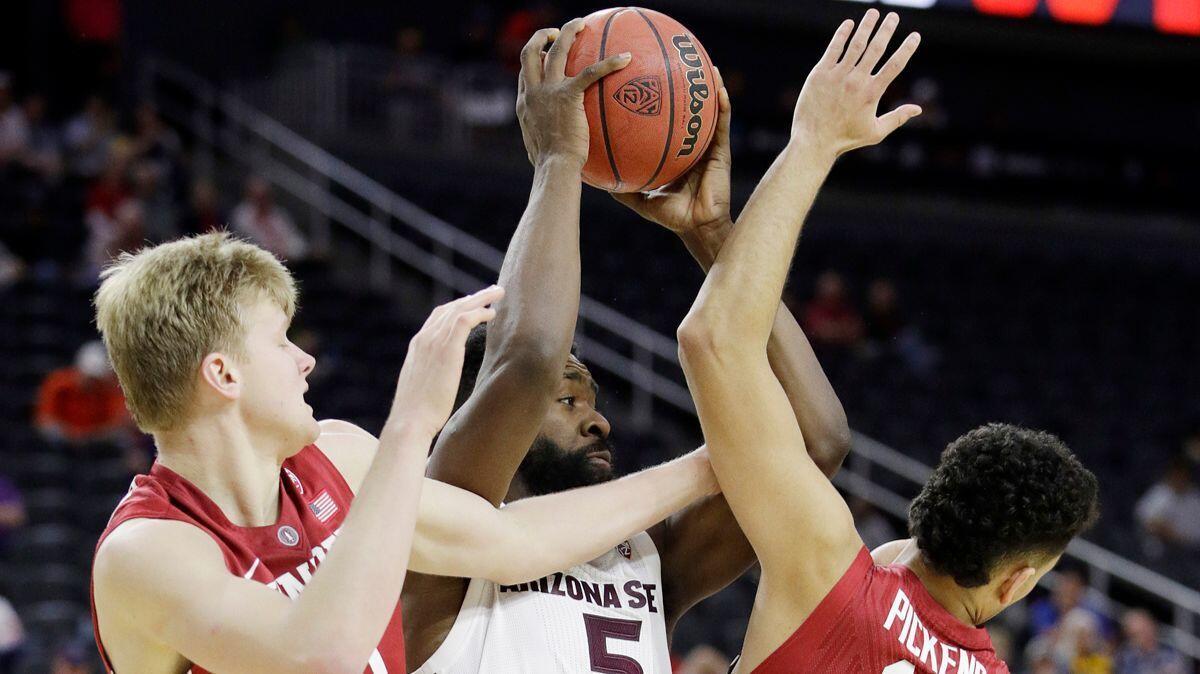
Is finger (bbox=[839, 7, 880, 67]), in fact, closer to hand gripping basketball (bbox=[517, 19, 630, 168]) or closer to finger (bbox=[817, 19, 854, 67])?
finger (bbox=[817, 19, 854, 67])

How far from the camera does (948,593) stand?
2.69 metres

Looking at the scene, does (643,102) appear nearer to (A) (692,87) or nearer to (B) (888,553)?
(A) (692,87)

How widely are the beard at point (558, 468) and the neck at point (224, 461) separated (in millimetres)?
738

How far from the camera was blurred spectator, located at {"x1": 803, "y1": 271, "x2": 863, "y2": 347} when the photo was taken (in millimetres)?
12000

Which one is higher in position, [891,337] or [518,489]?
[518,489]

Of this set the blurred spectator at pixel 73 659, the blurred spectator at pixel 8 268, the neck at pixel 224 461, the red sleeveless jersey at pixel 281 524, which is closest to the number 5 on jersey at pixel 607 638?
the red sleeveless jersey at pixel 281 524

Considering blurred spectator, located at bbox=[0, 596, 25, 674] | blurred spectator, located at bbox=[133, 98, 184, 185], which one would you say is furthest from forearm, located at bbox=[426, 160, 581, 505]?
blurred spectator, located at bbox=[133, 98, 184, 185]

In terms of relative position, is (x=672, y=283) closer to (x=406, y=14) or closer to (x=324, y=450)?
(x=406, y=14)

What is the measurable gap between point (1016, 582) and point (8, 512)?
250 inches

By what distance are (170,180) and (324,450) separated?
9.48m

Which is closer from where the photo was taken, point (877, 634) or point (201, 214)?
point (877, 634)

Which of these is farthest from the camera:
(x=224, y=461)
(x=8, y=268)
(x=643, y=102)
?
(x=8, y=268)

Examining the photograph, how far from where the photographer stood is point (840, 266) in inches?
544

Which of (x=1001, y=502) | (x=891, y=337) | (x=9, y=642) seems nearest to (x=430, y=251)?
(x=891, y=337)
